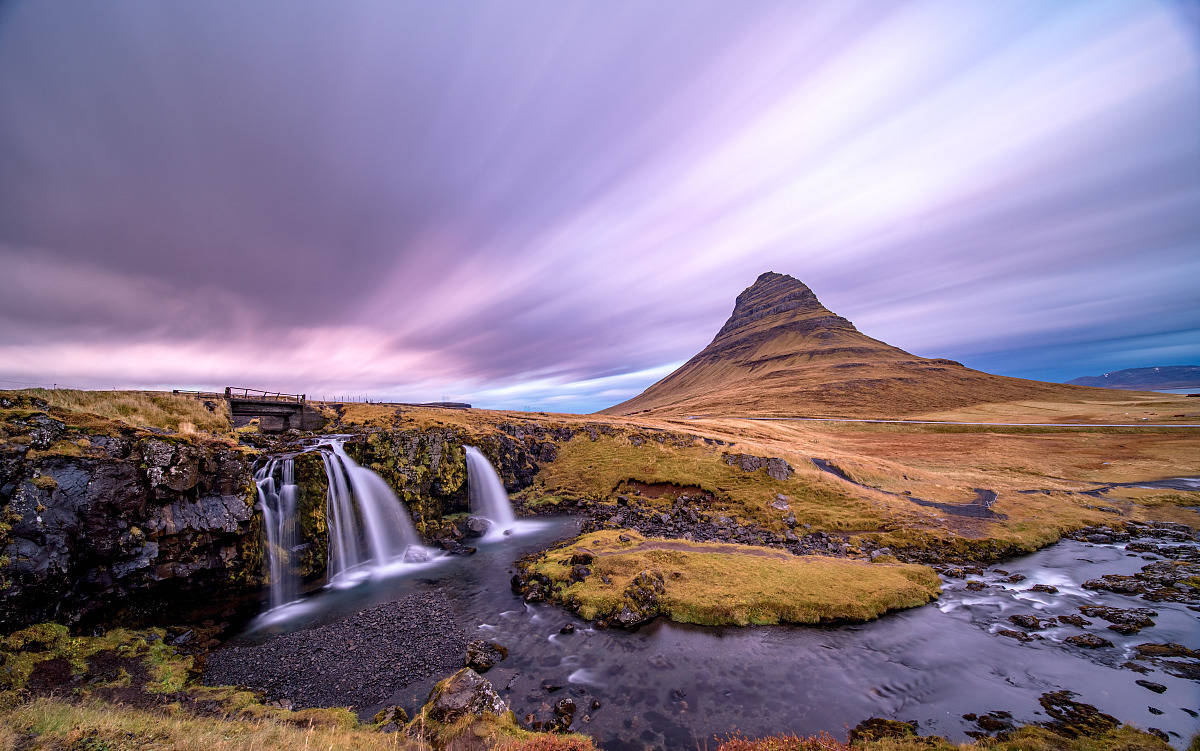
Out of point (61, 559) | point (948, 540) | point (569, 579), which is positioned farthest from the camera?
point (948, 540)

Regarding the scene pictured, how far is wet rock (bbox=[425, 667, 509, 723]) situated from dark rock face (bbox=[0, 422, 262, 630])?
56.8 feet

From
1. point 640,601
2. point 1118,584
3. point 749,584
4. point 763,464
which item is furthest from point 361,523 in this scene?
point 1118,584

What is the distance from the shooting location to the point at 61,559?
16.2 m

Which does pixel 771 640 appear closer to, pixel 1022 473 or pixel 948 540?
pixel 948 540

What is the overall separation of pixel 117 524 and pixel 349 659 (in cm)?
1303

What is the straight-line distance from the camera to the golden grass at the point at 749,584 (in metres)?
19.8

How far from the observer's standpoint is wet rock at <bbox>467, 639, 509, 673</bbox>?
54.0 ft

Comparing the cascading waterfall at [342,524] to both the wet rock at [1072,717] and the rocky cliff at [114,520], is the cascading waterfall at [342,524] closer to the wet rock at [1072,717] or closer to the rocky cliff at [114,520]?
the rocky cliff at [114,520]

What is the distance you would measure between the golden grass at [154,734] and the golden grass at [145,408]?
57.2ft

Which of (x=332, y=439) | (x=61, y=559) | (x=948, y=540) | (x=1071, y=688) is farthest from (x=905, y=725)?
(x=332, y=439)

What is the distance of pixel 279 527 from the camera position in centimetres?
2478

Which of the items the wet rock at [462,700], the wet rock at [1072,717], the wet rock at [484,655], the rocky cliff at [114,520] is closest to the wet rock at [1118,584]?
the wet rock at [1072,717]

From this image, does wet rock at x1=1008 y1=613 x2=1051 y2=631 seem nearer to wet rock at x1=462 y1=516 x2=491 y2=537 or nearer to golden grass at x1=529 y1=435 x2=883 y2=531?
golden grass at x1=529 y1=435 x2=883 y2=531

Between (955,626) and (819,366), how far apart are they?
18907 cm
